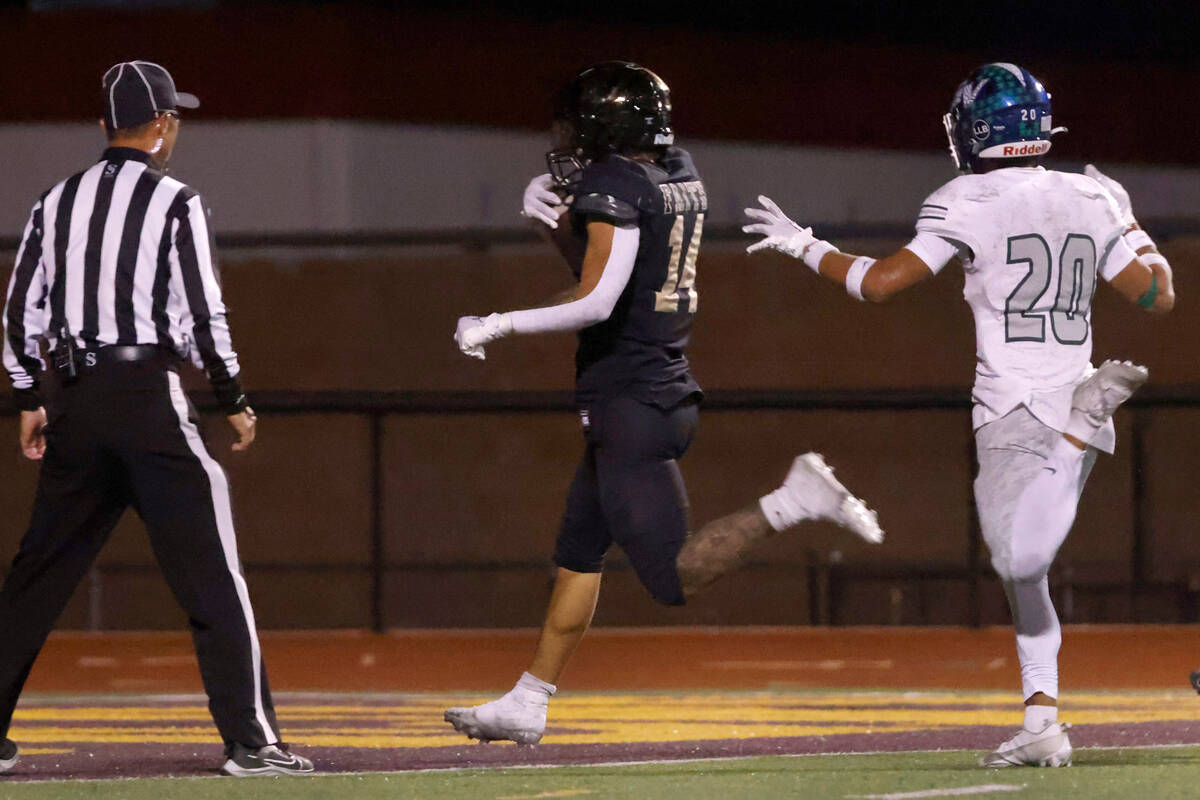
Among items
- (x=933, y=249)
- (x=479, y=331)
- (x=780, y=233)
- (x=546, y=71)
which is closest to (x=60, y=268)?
(x=479, y=331)

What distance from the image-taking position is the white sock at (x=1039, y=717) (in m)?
5.48

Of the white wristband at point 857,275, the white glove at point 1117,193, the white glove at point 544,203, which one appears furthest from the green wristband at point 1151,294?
the white glove at point 544,203

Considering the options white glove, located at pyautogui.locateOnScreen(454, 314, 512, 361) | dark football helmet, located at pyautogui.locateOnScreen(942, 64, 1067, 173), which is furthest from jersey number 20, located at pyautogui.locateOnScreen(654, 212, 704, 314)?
dark football helmet, located at pyautogui.locateOnScreen(942, 64, 1067, 173)

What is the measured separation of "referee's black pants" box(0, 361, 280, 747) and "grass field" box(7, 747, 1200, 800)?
12.2 inches

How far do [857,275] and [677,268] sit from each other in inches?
20.5

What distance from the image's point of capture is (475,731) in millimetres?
5902

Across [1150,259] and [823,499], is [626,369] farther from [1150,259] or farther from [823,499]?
[1150,259]

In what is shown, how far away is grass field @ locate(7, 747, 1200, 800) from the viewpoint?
5109 mm

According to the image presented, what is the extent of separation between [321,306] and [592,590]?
28.9 ft

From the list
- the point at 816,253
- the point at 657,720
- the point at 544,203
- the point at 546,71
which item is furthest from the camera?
the point at 546,71

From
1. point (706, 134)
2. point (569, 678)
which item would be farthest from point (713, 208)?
point (569, 678)

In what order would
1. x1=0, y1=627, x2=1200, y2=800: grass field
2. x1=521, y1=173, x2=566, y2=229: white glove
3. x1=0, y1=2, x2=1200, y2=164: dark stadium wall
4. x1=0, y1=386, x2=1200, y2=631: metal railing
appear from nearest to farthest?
x1=0, y1=627, x2=1200, y2=800: grass field, x1=521, y1=173, x2=566, y2=229: white glove, x1=0, y1=386, x2=1200, y2=631: metal railing, x1=0, y1=2, x2=1200, y2=164: dark stadium wall

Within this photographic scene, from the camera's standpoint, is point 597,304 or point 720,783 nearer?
point 720,783

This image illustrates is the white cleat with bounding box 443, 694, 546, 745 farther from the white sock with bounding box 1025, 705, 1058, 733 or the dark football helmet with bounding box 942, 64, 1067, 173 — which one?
the dark football helmet with bounding box 942, 64, 1067, 173
